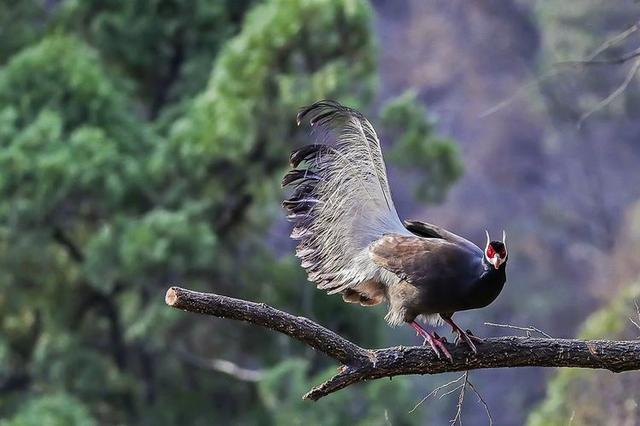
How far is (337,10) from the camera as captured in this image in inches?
324

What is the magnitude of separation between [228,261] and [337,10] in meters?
2.00

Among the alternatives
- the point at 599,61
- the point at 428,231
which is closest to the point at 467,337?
the point at 428,231

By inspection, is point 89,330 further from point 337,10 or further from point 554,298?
point 554,298

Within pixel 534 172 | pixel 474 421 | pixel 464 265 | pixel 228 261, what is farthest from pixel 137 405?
pixel 534 172

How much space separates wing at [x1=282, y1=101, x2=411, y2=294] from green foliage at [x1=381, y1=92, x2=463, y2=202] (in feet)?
14.9

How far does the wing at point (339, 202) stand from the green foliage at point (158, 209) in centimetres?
408

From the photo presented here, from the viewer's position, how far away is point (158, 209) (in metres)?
8.55

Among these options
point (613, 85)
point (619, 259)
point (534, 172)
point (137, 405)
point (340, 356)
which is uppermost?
point (534, 172)

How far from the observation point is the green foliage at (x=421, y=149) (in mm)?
8594

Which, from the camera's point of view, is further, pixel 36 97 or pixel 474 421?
pixel 474 421

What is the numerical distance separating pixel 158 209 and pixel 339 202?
15.4ft

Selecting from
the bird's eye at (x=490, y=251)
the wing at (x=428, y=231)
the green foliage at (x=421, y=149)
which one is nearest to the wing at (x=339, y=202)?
the wing at (x=428, y=231)

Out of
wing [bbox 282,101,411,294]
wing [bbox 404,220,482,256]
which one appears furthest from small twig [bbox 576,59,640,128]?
wing [bbox 282,101,411,294]

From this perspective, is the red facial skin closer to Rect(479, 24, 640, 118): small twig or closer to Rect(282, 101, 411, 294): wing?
Rect(282, 101, 411, 294): wing
